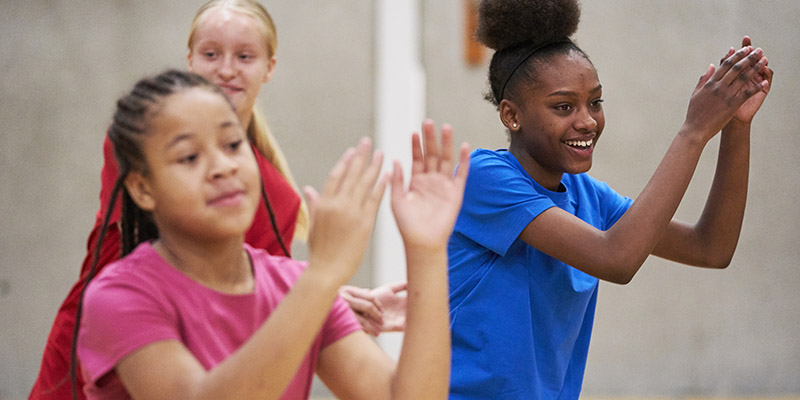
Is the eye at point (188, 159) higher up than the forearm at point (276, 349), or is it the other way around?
the eye at point (188, 159)

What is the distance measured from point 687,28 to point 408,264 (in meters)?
4.29

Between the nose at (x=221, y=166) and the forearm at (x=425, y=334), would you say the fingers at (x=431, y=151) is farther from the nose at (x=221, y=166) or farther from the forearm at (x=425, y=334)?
the nose at (x=221, y=166)

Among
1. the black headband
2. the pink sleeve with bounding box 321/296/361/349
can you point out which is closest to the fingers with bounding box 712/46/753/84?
the black headband

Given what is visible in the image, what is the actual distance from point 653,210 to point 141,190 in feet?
3.19

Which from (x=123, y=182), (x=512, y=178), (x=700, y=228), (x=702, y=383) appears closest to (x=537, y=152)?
(x=512, y=178)

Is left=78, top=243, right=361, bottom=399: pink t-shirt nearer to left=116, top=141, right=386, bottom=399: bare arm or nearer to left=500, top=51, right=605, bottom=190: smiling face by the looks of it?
left=116, top=141, right=386, bottom=399: bare arm

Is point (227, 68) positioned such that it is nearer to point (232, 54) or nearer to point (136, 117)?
point (232, 54)

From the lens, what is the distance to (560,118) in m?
1.85

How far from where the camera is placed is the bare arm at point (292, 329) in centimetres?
102

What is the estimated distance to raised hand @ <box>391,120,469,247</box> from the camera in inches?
47.3

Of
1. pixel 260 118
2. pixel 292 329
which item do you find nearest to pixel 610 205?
pixel 260 118

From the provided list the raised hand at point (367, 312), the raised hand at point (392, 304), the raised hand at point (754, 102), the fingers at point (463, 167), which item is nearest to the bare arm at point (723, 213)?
the raised hand at point (754, 102)

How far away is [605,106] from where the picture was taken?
500 cm

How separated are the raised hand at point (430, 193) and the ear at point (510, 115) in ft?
2.29
